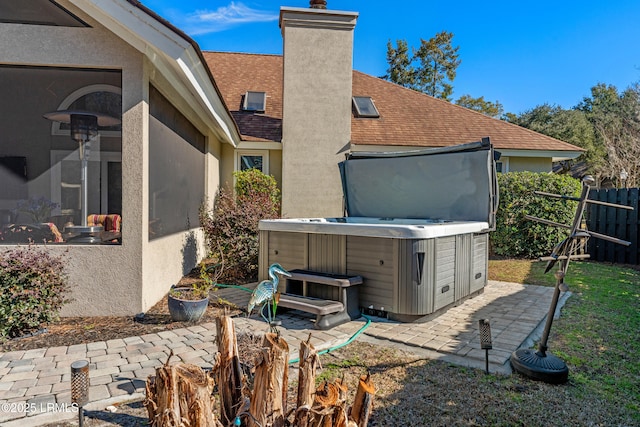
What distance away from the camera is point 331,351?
380cm

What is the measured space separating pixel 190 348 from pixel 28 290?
1800 mm

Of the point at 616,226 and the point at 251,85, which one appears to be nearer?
the point at 616,226

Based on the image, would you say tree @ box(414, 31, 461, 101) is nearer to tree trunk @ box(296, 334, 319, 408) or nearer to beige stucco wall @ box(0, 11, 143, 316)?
beige stucco wall @ box(0, 11, 143, 316)

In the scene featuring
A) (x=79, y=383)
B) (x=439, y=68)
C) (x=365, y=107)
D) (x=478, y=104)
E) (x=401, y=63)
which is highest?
(x=401, y=63)

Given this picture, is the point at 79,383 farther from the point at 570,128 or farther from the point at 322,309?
the point at 570,128

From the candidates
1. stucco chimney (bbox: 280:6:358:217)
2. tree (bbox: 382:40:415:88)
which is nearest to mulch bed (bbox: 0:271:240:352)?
stucco chimney (bbox: 280:6:358:217)

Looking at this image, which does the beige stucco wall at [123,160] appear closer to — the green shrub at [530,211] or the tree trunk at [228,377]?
the tree trunk at [228,377]

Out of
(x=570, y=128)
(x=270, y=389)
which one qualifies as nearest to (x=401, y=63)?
(x=570, y=128)

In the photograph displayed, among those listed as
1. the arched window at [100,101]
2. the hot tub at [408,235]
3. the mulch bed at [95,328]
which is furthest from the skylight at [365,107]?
the mulch bed at [95,328]

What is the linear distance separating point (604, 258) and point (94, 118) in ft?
35.9

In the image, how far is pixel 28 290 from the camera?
394 cm

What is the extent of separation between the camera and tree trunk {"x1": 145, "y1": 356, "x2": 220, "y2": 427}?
1.94 m

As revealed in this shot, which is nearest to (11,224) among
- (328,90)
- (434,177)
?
(434,177)

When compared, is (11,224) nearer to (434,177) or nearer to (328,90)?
(434,177)
